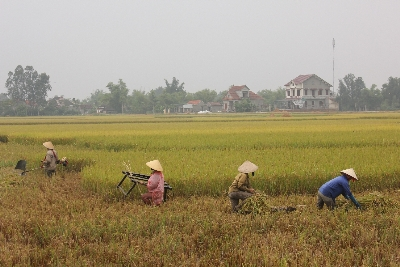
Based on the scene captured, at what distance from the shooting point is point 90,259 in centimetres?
469

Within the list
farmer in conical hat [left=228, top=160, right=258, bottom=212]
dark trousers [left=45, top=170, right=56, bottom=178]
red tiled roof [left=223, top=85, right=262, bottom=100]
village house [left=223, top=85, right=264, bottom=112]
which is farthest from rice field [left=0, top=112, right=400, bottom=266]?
village house [left=223, top=85, right=264, bottom=112]

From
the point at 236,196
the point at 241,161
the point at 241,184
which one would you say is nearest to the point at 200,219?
the point at 236,196

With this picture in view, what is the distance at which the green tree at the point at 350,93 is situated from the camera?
253 feet

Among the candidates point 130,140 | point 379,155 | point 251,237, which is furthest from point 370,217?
point 130,140

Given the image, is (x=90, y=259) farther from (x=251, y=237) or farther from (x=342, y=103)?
(x=342, y=103)

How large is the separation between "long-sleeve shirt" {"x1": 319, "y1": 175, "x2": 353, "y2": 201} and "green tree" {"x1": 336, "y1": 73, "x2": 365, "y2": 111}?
242 ft

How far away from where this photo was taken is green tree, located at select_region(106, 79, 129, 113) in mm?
79188

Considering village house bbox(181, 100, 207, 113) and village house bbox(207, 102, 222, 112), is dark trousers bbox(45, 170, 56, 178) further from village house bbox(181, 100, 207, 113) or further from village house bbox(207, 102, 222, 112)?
village house bbox(207, 102, 222, 112)

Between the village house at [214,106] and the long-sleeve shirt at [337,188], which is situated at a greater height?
the village house at [214,106]

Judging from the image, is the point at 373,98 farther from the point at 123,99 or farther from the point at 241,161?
the point at 241,161

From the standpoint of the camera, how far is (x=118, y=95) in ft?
262

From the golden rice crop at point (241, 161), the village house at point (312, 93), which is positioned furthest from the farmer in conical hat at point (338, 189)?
the village house at point (312, 93)

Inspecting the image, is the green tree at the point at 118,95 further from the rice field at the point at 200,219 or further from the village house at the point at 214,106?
the rice field at the point at 200,219

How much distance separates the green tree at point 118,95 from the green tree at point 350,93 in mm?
42485
